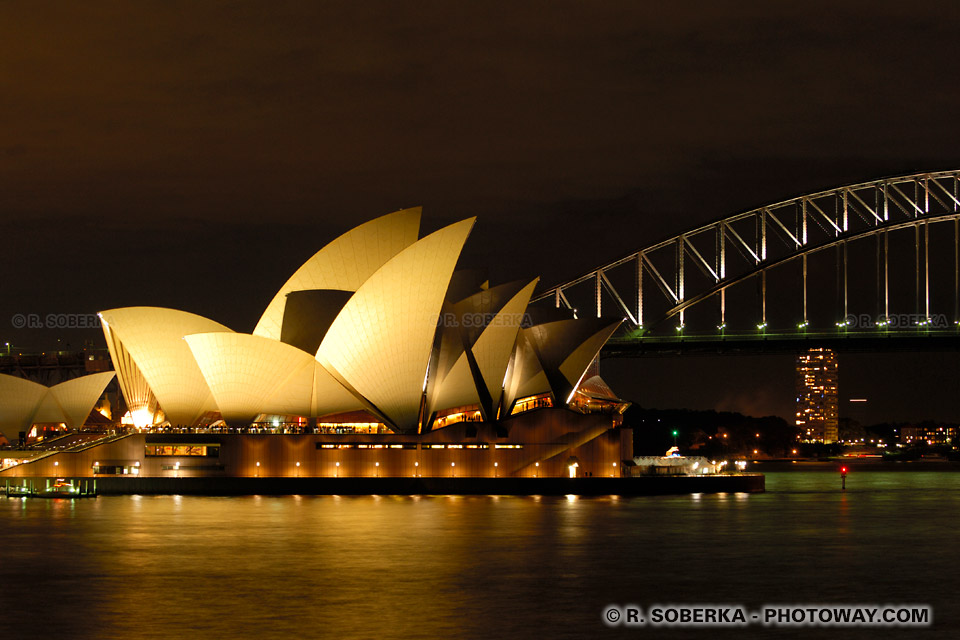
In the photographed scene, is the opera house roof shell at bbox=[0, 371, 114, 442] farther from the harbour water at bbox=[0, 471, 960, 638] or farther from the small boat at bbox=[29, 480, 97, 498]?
the harbour water at bbox=[0, 471, 960, 638]

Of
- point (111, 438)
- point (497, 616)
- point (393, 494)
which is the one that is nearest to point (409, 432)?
point (393, 494)

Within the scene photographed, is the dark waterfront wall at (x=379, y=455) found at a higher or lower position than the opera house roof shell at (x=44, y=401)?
lower

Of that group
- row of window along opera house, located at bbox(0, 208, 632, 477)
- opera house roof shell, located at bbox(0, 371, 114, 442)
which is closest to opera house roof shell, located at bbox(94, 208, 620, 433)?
row of window along opera house, located at bbox(0, 208, 632, 477)

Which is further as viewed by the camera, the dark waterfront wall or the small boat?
the dark waterfront wall

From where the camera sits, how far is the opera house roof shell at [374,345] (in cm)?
5781

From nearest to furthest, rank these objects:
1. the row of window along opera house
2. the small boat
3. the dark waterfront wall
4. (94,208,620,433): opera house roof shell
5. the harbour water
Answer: the harbour water → (94,208,620,433): opera house roof shell → the small boat → the row of window along opera house → the dark waterfront wall

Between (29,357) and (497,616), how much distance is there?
10617cm

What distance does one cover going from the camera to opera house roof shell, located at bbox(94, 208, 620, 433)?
190 ft

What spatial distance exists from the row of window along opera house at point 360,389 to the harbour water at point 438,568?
43.4ft

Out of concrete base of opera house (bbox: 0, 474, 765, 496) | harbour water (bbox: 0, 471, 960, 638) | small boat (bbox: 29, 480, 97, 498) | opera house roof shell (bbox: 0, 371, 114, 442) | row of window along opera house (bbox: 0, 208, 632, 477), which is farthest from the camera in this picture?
opera house roof shell (bbox: 0, 371, 114, 442)

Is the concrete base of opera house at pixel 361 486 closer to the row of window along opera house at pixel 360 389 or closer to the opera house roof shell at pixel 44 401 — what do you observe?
the row of window along opera house at pixel 360 389

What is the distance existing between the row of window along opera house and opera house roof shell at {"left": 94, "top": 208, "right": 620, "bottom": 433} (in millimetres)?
74

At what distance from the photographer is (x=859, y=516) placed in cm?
4650

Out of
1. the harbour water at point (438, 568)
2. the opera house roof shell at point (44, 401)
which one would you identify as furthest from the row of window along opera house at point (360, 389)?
the opera house roof shell at point (44, 401)
